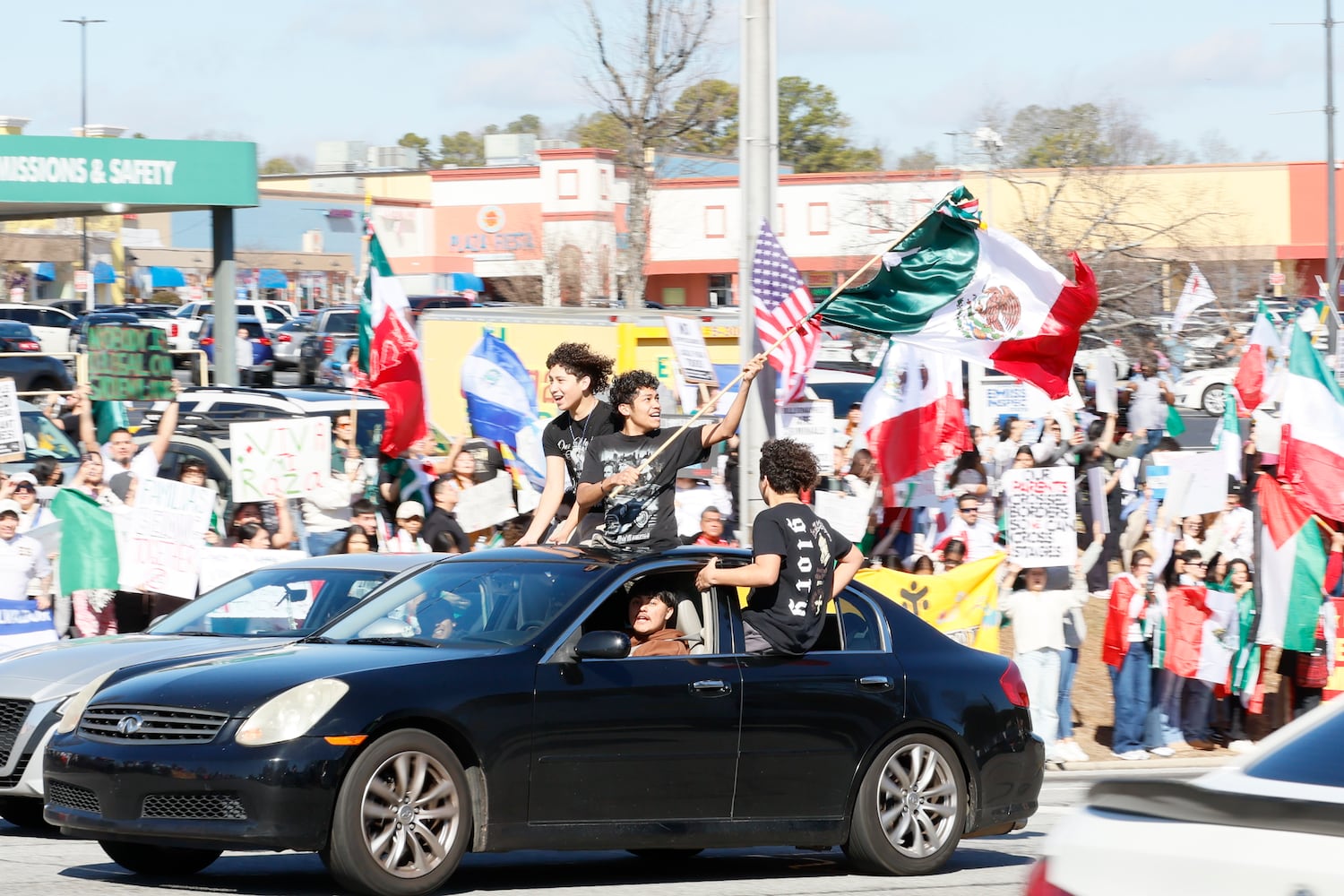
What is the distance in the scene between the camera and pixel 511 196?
62031 millimetres

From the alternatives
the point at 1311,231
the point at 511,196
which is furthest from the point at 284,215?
the point at 1311,231

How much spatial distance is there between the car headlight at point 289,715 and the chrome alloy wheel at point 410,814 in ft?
1.06

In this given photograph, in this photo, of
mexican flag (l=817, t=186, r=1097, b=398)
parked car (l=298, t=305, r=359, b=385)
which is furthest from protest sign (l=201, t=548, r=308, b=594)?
parked car (l=298, t=305, r=359, b=385)

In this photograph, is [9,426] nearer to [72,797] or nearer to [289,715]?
[72,797]

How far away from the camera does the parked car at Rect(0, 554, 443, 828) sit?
8.95 metres

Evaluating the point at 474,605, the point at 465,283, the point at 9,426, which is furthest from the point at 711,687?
the point at 465,283

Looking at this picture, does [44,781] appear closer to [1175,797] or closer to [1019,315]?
[1175,797]

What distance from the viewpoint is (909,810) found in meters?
8.48

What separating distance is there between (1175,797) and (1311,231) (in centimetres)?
5077

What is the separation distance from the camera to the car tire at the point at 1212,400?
39.6 meters

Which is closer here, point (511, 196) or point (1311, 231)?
point (1311, 231)

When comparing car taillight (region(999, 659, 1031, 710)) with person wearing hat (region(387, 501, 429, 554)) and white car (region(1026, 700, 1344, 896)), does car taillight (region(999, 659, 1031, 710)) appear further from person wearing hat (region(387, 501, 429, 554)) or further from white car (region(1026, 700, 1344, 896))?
person wearing hat (region(387, 501, 429, 554))

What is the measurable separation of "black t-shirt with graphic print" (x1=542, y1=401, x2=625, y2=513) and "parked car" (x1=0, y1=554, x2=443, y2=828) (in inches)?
34.4

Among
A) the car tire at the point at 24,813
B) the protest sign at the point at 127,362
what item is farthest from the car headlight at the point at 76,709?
the protest sign at the point at 127,362
